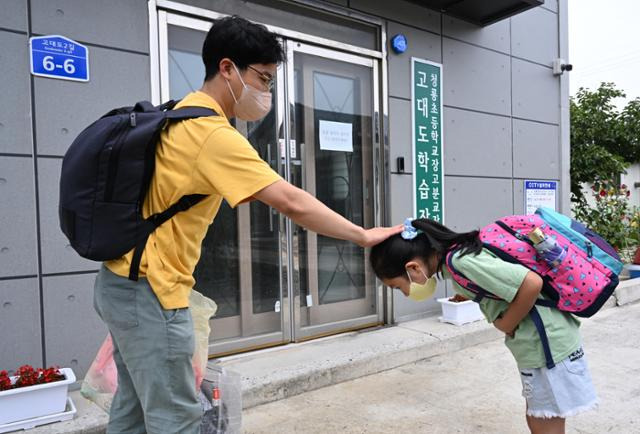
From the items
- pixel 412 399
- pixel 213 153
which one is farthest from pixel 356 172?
pixel 213 153

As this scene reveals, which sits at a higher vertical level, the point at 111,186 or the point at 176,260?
the point at 111,186

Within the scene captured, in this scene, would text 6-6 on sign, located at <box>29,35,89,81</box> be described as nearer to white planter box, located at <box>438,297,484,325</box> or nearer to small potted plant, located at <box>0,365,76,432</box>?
small potted plant, located at <box>0,365,76,432</box>

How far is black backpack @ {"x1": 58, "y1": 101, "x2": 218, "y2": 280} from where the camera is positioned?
1.47 metres

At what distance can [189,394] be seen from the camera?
61.1 inches

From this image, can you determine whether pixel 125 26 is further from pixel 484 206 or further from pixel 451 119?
pixel 484 206

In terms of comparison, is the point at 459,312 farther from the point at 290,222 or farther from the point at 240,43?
the point at 240,43

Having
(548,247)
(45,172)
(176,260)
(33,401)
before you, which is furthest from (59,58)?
(548,247)

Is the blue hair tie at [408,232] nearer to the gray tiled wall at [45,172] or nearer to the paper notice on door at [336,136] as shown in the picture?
the gray tiled wall at [45,172]

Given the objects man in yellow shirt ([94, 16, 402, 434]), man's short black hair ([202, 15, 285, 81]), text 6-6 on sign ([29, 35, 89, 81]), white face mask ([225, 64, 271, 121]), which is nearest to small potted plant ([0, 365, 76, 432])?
man in yellow shirt ([94, 16, 402, 434])

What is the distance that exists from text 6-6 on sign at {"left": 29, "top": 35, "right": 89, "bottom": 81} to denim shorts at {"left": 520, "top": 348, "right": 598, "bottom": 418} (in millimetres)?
3051

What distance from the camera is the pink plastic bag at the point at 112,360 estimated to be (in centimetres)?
181

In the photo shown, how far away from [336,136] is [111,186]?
3.13 m

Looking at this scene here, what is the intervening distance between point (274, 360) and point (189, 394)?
7.10 feet

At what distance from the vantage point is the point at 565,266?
1.85 meters
